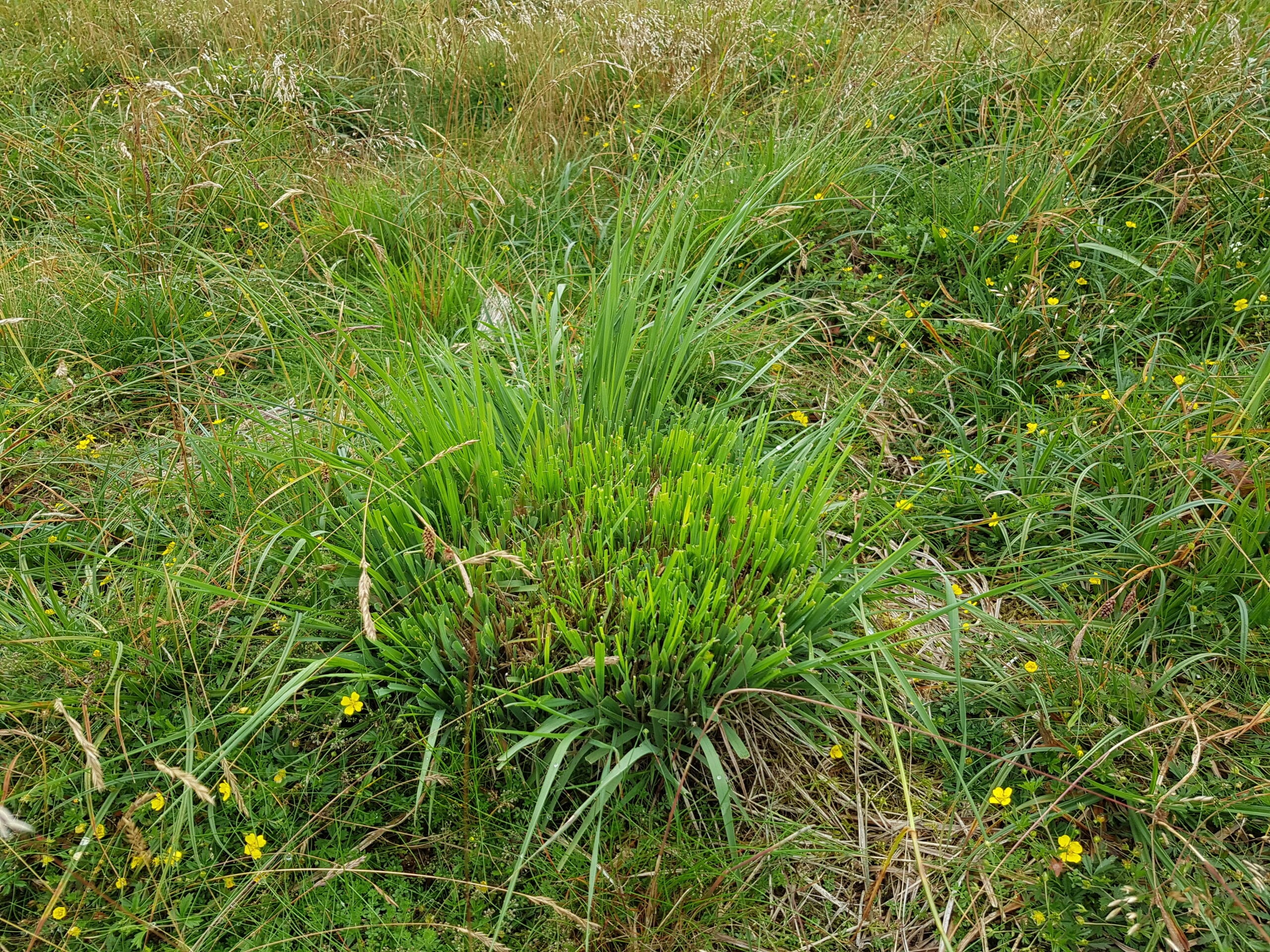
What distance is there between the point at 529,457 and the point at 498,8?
10.8ft

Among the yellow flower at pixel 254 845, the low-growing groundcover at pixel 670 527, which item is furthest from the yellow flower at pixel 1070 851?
the yellow flower at pixel 254 845

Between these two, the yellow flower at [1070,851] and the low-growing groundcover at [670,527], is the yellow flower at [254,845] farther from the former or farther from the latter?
the yellow flower at [1070,851]

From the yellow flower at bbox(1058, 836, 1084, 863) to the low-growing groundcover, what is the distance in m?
0.01

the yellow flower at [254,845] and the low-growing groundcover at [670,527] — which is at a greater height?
the low-growing groundcover at [670,527]

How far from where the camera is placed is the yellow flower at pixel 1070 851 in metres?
1.54

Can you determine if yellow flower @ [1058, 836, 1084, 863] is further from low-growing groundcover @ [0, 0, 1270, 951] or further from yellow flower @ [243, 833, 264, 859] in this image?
yellow flower @ [243, 833, 264, 859]

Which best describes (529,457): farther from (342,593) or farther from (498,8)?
(498,8)

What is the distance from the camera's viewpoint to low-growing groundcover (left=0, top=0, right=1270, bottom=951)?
5.13ft

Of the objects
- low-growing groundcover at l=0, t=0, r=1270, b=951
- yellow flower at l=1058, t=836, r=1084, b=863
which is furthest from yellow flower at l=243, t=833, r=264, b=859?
yellow flower at l=1058, t=836, r=1084, b=863

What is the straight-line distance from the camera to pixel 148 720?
1.73 meters

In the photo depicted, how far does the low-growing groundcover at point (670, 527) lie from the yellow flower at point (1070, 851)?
0.01m

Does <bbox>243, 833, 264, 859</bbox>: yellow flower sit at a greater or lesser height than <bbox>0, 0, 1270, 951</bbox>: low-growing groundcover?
lesser

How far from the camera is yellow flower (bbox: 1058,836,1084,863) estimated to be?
1540 millimetres

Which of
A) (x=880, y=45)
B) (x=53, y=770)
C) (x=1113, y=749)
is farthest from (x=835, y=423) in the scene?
(x=880, y=45)
